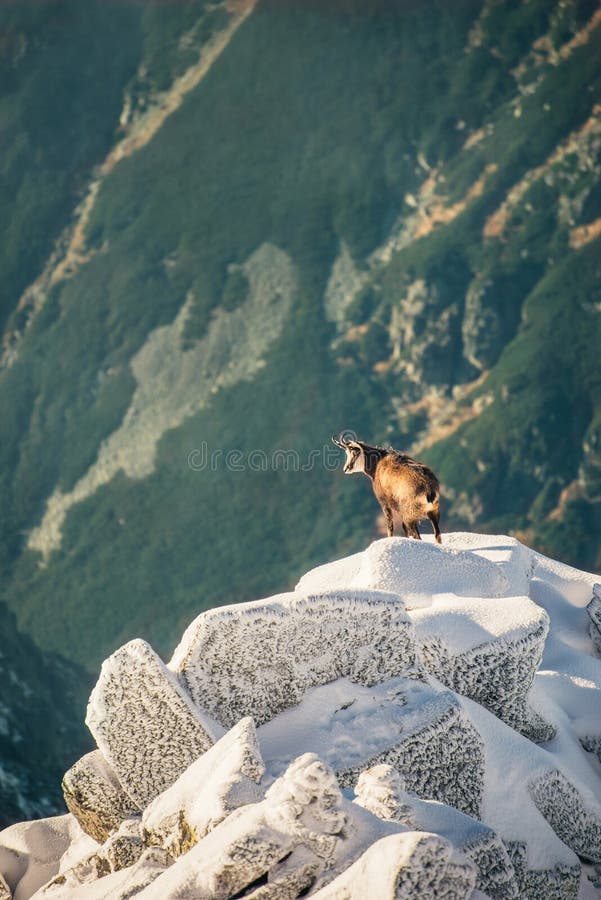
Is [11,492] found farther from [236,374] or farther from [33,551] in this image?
[236,374]

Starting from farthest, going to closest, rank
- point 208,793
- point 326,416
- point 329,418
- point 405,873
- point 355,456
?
point 326,416, point 329,418, point 355,456, point 208,793, point 405,873

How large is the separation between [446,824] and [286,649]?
4258 millimetres

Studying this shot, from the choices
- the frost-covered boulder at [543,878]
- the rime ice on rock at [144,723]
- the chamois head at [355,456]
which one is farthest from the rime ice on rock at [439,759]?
the chamois head at [355,456]

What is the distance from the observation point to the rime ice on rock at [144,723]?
18.8 meters

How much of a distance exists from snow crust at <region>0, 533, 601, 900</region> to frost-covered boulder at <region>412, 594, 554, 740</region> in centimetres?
3

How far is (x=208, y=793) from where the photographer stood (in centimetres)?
1669

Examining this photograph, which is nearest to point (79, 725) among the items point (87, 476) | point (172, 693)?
point (172, 693)

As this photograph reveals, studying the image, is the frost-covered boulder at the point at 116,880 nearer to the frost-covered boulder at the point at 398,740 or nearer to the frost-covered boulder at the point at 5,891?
the frost-covered boulder at the point at 398,740

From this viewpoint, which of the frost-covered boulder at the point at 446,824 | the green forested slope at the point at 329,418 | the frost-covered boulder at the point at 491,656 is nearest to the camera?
the frost-covered boulder at the point at 446,824

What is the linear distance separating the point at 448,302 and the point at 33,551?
268 feet

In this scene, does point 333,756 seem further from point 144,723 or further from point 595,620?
point 595,620

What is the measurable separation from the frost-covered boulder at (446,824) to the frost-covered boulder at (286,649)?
3.18m

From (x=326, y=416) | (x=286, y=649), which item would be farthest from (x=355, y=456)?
(x=326, y=416)

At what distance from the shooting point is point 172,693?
1878 centimetres
